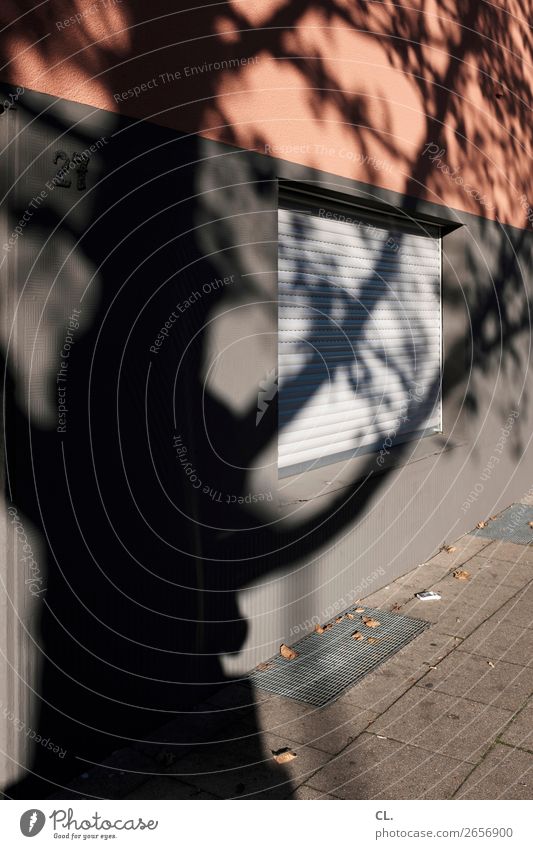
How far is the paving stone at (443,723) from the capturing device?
4.32 meters

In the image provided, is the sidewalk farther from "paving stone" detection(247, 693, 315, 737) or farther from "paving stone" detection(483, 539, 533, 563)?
"paving stone" detection(483, 539, 533, 563)

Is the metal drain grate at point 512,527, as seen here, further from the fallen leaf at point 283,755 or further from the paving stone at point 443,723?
the fallen leaf at point 283,755

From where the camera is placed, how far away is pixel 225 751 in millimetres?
4289

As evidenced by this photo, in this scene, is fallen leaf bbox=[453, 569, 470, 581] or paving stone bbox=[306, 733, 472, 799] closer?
paving stone bbox=[306, 733, 472, 799]

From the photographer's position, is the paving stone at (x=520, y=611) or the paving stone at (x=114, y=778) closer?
the paving stone at (x=114, y=778)

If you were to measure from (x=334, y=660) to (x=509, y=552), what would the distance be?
309cm

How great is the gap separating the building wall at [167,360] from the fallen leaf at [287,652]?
0.07 meters

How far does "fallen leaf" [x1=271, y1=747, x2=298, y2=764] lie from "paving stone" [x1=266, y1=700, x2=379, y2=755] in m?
0.13

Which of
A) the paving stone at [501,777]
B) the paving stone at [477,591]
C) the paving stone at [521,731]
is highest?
the paving stone at [477,591]

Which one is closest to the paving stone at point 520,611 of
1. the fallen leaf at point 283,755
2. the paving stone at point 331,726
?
the paving stone at point 331,726

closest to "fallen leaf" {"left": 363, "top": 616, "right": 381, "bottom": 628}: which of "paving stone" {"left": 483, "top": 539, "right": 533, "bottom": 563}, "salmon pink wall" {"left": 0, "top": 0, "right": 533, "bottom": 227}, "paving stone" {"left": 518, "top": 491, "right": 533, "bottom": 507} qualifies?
"paving stone" {"left": 483, "top": 539, "right": 533, "bottom": 563}

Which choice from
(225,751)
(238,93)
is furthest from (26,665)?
(238,93)
